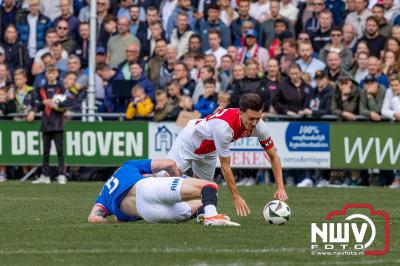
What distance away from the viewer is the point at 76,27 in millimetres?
27109

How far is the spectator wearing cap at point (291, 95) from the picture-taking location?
76.4ft

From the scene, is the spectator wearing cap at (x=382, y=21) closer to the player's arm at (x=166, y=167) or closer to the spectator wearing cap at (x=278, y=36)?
the spectator wearing cap at (x=278, y=36)

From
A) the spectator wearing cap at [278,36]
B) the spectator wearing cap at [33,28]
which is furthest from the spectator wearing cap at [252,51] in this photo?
the spectator wearing cap at [33,28]

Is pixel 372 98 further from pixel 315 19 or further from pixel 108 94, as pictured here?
pixel 108 94

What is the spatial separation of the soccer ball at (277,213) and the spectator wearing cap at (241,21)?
40.2ft

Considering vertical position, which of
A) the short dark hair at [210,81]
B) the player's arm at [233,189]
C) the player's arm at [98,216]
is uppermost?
the player's arm at [233,189]

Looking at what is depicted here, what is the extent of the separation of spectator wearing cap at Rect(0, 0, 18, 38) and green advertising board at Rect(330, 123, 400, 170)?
8441mm

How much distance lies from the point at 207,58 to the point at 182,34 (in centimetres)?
160

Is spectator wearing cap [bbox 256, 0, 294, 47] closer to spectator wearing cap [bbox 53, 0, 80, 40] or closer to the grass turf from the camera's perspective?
spectator wearing cap [bbox 53, 0, 80, 40]

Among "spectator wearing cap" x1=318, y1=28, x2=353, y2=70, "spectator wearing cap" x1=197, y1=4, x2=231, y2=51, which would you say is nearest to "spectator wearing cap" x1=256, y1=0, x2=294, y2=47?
"spectator wearing cap" x1=197, y1=4, x2=231, y2=51

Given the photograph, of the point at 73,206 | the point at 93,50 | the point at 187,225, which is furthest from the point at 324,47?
the point at 187,225

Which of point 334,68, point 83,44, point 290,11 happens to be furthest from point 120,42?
point 334,68

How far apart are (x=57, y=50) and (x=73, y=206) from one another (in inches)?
378

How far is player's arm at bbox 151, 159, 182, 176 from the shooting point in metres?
13.6
